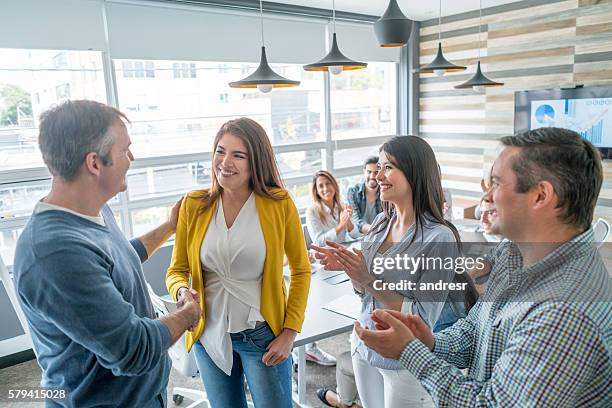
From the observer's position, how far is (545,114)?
4.87 metres

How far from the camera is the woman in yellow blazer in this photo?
63.1 inches

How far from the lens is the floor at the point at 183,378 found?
9.29 ft

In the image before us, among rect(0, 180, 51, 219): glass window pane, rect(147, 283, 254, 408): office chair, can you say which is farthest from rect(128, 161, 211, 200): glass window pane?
rect(147, 283, 254, 408): office chair

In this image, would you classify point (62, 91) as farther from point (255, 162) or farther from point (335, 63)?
point (255, 162)

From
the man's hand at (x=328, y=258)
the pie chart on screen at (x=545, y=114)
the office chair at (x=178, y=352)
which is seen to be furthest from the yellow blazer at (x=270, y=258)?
the pie chart on screen at (x=545, y=114)

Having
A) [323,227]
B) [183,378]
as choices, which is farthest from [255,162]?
[183,378]

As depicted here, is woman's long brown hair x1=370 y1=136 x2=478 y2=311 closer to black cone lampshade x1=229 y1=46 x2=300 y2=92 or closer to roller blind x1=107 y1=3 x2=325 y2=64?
black cone lampshade x1=229 y1=46 x2=300 y2=92

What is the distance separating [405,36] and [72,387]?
6.74ft

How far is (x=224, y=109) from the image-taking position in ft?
15.2

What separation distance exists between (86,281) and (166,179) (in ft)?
11.2

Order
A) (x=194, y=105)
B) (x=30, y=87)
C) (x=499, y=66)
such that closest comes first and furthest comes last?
(x=30, y=87)
(x=194, y=105)
(x=499, y=66)

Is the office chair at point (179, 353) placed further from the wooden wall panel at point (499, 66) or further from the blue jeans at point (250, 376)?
the wooden wall panel at point (499, 66)

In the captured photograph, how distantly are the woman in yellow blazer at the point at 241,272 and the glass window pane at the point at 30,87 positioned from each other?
7.59 ft

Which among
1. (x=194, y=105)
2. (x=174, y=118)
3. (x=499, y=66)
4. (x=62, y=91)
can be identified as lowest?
(x=174, y=118)
